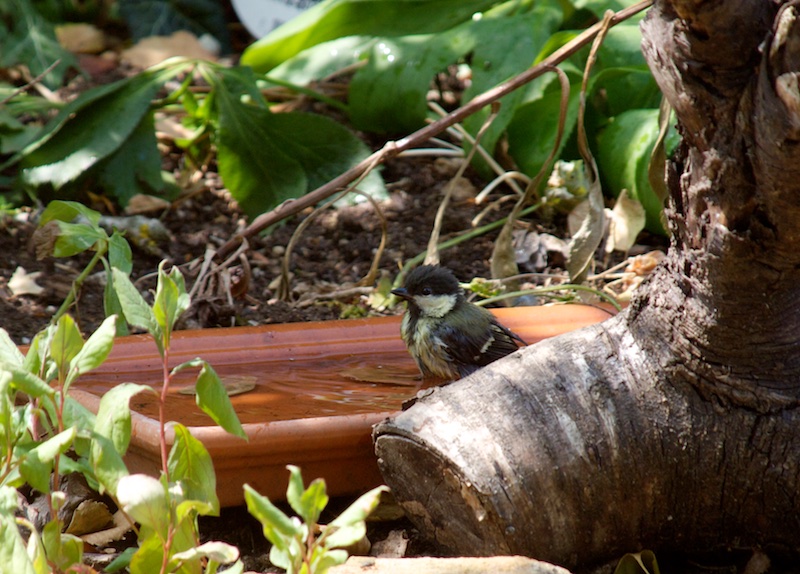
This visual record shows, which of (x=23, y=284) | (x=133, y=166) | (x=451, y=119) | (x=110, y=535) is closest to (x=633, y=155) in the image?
(x=451, y=119)

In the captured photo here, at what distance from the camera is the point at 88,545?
2201 mm

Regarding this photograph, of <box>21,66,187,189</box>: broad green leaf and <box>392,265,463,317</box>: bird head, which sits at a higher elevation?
<box>21,66,187,189</box>: broad green leaf

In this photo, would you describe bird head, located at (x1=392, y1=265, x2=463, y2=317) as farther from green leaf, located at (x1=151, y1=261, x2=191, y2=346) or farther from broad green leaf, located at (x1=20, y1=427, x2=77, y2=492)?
broad green leaf, located at (x1=20, y1=427, x2=77, y2=492)

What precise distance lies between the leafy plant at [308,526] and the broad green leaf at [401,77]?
10.7ft

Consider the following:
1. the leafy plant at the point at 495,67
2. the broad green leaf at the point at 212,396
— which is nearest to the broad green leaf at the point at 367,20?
the leafy plant at the point at 495,67

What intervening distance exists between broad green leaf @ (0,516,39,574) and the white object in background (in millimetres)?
5122

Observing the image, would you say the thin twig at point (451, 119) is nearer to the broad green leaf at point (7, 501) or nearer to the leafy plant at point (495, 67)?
the leafy plant at point (495, 67)

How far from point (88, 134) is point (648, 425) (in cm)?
303

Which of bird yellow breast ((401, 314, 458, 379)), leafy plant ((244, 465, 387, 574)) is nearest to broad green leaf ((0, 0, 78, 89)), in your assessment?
bird yellow breast ((401, 314, 458, 379))

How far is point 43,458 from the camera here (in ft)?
5.01

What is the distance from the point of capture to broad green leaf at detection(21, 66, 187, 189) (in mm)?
4168

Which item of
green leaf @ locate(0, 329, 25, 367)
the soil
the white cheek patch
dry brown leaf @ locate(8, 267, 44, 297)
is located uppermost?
green leaf @ locate(0, 329, 25, 367)

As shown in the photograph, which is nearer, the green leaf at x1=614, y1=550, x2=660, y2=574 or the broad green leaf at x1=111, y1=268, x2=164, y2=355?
the broad green leaf at x1=111, y1=268, x2=164, y2=355

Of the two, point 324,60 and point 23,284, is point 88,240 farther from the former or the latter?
point 324,60
